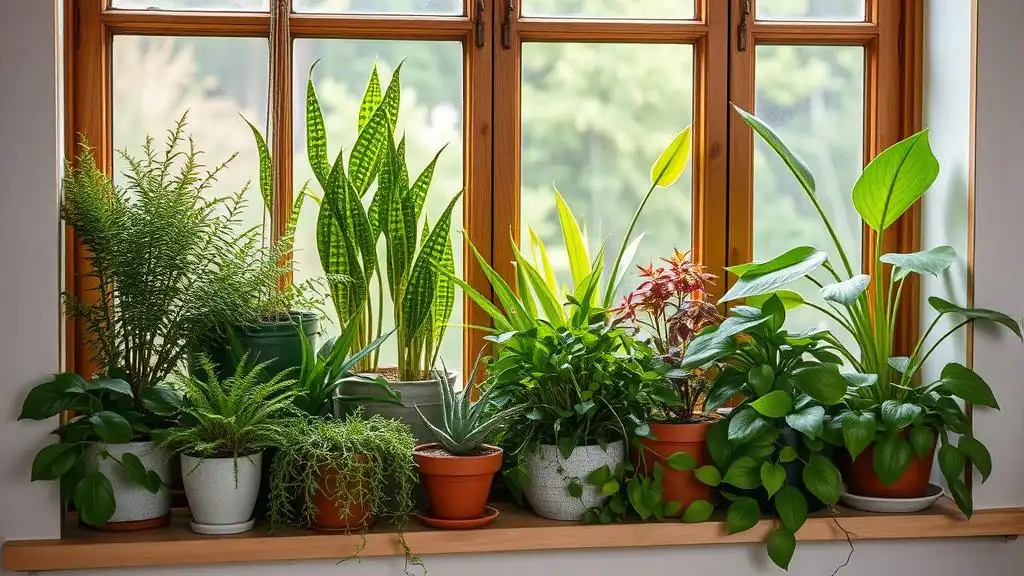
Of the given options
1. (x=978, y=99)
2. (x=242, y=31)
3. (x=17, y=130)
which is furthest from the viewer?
(x=242, y=31)

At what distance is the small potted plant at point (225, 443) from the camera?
2002mm

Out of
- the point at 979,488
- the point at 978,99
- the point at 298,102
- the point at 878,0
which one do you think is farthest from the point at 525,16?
the point at 979,488

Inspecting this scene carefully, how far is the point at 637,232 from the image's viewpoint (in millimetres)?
2529

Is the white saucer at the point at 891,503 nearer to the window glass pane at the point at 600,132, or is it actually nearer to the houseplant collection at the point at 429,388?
the houseplant collection at the point at 429,388

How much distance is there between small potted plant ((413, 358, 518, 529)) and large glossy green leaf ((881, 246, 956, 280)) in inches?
33.8

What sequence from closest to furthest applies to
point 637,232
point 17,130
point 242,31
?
1. point 17,130
2. point 242,31
3. point 637,232

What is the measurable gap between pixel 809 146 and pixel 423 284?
1.07m

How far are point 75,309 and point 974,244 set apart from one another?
1966 mm

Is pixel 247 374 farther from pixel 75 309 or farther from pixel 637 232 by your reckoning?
pixel 637 232

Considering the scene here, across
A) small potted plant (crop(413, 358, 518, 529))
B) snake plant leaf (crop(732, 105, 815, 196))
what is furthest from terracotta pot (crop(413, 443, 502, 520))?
snake plant leaf (crop(732, 105, 815, 196))

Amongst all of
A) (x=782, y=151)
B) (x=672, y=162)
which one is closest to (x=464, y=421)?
(x=672, y=162)

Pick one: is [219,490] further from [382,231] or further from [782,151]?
[782,151]

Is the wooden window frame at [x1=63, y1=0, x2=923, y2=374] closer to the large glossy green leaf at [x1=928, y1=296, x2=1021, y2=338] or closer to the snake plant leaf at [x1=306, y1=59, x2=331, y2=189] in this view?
the snake plant leaf at [x1=306, y1=59, x2=331, y2=189]

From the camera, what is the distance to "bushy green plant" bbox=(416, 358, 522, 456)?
2092 mm
